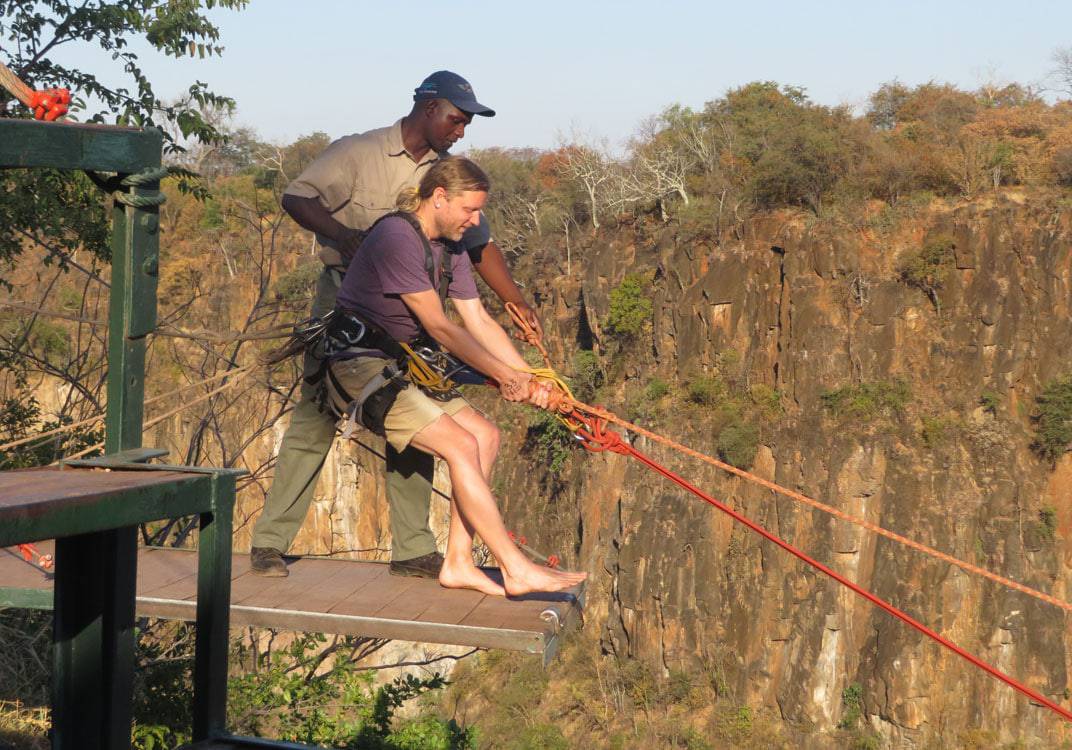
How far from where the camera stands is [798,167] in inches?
1677

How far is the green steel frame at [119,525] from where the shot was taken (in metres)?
2.32

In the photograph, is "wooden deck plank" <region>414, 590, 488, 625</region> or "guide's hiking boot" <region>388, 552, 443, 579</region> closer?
"wooden deck plank" <region>414, 590, 488, 625</region>

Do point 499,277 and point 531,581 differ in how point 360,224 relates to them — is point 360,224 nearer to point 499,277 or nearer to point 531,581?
point 499,277

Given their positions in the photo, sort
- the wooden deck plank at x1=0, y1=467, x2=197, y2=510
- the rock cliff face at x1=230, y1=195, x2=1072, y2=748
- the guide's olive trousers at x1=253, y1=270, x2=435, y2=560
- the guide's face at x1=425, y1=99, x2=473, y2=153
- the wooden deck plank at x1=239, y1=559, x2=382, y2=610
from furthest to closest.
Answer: the rock cliff face at x1=230, y1=195, x2=1072, y2=748 < the guide's olive trousers at x1=253, y1=270, x2=435, y2=560 < the guide's face at x1=425, y1=99, x2=473, y2=153 < the wooden deck plank at x1=239, y1=559, x2=382, y2=610 < the wooden deck plank at x1=0, y1=467, x2=197, y2=510

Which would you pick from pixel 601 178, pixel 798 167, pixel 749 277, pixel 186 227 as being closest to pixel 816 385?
pixel 749 277

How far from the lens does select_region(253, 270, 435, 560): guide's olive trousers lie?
5.29 m

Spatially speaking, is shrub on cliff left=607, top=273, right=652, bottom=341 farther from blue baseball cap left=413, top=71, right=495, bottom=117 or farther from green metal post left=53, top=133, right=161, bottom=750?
green metal post left=53, top=133, right=161, bottom=750

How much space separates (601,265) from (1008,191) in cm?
1536

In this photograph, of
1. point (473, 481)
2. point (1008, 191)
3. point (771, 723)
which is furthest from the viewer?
point (1008, 191)

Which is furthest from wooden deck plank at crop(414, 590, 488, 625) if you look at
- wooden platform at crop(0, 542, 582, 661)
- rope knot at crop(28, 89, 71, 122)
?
rope knot at crop(28, 89, 71, 122)

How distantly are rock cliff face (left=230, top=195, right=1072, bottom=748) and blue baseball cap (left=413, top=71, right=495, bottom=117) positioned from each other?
104ft

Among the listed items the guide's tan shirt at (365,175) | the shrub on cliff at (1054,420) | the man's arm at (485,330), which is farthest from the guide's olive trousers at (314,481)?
the shrub on cliff at (1054,420)

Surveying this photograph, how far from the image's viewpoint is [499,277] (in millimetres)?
5691

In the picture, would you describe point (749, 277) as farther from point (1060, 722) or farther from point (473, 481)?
point (473, 481)
